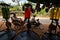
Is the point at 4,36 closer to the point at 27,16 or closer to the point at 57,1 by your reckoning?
the point at 27,16

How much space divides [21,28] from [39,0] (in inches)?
21.9

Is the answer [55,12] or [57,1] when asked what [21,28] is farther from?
[57,1]

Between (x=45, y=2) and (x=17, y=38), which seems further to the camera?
(x=17, y=38)

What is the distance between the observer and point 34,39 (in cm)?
113

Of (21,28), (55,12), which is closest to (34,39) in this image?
(55,12)

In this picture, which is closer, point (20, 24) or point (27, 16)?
point (27, 16)

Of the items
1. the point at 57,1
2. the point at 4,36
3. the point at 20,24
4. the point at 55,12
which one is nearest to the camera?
the point at 57,1

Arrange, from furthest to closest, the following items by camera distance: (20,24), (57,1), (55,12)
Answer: (20,24) < (55,12) < (57,1)

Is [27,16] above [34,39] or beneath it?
above

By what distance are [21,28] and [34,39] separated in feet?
1.35

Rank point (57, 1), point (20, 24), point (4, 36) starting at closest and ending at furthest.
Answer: point (57, 1)
point (4, 36)
point (20, 24)

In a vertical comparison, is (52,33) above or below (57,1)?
below

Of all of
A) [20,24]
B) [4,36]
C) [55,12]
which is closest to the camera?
[55,12]

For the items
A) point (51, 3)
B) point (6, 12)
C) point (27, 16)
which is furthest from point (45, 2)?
point (6, 12)
